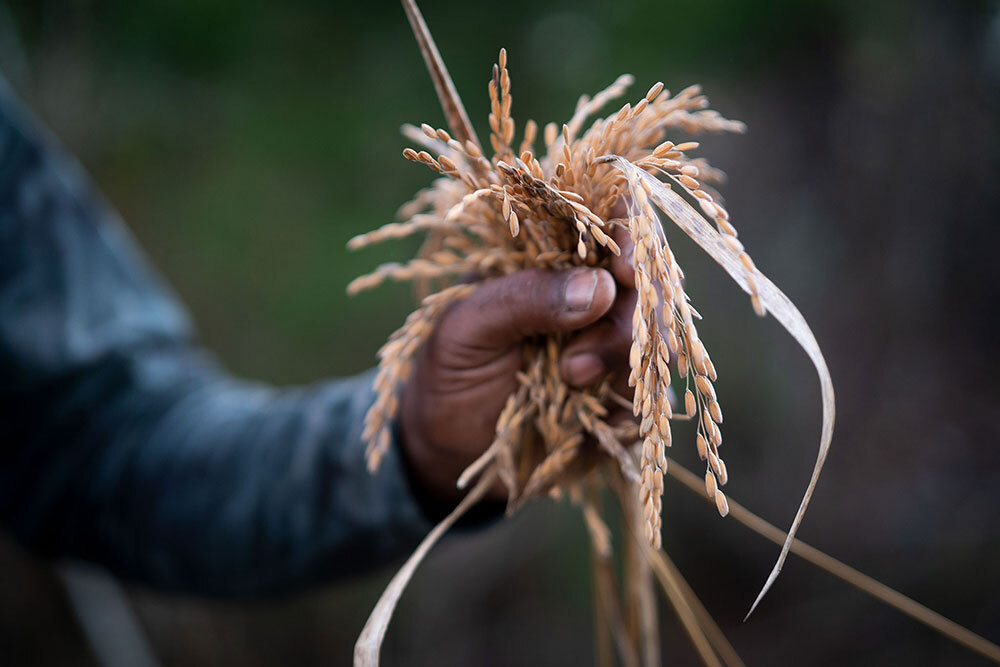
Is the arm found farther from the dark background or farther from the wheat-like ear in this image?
the dark background

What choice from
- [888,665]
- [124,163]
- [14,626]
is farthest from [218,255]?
[888,665]

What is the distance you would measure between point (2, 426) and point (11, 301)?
0.22m

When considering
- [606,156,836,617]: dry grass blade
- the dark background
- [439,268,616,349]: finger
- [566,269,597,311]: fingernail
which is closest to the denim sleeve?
[439,268,616,349]: finger

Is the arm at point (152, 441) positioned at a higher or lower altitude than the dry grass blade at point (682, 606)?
higher

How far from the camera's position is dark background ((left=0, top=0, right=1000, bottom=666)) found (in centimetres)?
172

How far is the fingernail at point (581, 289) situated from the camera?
51 centimetres

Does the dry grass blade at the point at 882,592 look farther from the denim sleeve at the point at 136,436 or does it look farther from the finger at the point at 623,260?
the denim sleeve at the point at 136,436

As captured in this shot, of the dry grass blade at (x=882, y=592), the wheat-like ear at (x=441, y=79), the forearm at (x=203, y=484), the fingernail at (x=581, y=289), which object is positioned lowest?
the dry grass blade at (x=882, y=592)

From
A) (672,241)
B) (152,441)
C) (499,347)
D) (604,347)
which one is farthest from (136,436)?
(672,241)

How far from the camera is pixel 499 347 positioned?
2.01 ft

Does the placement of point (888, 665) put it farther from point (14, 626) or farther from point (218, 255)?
point (14, 626)

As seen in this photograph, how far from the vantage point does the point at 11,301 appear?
3.62ft

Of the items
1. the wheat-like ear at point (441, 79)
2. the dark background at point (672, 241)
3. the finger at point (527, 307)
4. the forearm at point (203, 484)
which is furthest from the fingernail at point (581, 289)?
the dark background at point (672, 241)

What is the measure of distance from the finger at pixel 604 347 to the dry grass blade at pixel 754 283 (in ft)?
0.36
